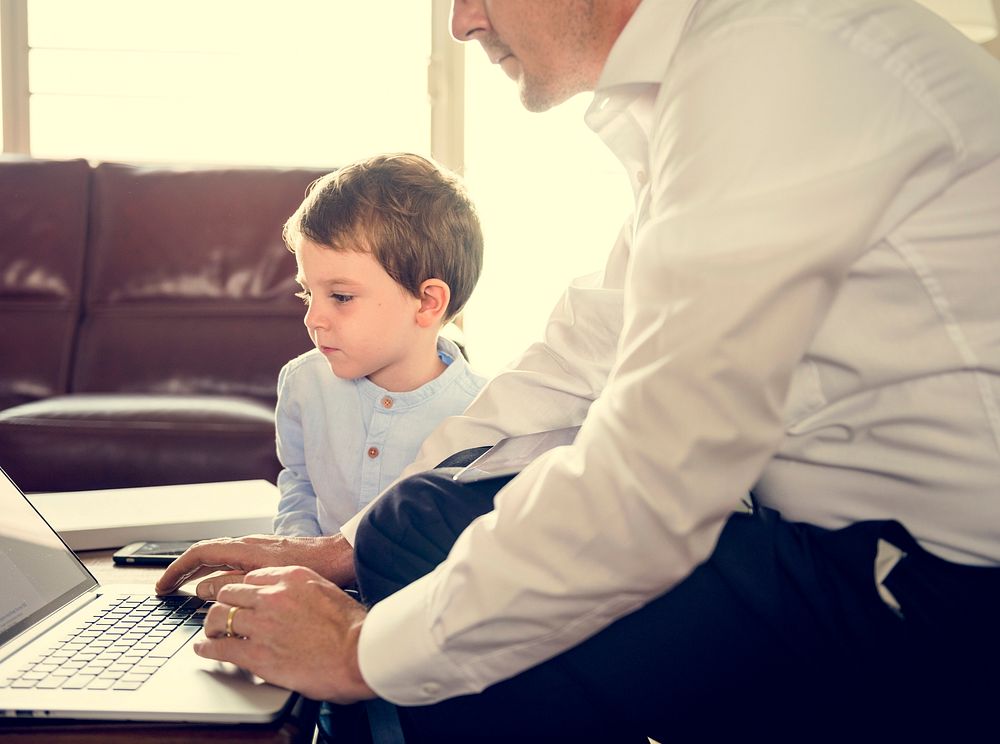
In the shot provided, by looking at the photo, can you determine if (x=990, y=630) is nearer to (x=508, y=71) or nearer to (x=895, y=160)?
(x=895, y=160)

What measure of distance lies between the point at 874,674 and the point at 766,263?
1.10 ft

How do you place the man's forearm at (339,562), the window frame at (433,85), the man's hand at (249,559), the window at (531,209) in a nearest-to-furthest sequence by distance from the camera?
1. the man's hand at (249,559)
2. the man's forearm at (339,562)
3. the window at (531,209)
4. the window frame at (433,85)

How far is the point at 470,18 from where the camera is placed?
104cm

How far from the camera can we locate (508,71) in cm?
109

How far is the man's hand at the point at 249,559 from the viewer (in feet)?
3.32

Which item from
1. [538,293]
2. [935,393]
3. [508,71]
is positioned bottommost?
[538,293]

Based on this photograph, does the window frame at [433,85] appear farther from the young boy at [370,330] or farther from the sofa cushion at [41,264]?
the young boy at [370,330]

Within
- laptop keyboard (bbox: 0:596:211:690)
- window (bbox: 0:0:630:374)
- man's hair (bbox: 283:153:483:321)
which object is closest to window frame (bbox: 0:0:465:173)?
window (bbox: 0:0:630:374)

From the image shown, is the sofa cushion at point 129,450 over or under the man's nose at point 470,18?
under

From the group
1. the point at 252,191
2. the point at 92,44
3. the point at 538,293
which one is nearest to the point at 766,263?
the point at 252,191

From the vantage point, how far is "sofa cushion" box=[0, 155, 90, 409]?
8.46ft

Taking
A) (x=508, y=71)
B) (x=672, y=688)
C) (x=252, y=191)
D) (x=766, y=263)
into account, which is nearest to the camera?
(x=766, y=263)

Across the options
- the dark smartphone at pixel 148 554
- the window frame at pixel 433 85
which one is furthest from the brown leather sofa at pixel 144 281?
the dark smartphone at pixel 148 554

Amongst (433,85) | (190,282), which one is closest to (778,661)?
(190,282)
